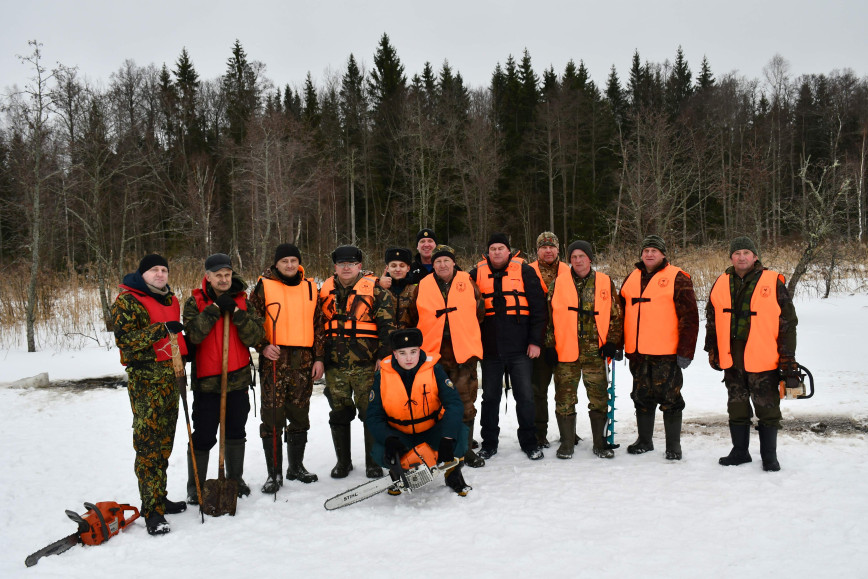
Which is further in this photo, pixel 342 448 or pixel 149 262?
pixel 342 448

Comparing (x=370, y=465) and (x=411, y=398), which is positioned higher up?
(x=411, y=398)

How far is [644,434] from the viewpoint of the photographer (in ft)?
16.7

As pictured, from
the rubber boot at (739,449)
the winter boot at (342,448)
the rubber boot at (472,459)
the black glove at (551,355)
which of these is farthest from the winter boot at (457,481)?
the rubber boot at (739,449)

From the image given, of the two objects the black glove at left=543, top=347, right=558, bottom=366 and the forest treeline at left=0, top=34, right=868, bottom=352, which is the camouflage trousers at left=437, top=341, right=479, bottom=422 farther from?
the forest treeline at left=0, top=34, right=868, bottom=352

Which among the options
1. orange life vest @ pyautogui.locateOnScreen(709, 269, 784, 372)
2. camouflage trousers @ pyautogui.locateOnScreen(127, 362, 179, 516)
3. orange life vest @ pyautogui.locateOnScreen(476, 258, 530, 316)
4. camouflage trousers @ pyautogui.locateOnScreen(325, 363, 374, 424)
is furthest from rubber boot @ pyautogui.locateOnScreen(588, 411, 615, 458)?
camouflage trousers @ pyautogui.locateOnScreen(127, 362, 179, 516)

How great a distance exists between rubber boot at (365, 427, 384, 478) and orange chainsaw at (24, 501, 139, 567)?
188 cm

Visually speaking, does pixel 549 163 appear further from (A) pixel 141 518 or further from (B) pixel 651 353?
(A) pixel 141 518

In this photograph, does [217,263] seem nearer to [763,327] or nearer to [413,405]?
[413,405]

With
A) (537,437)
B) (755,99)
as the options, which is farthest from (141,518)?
(755,99)

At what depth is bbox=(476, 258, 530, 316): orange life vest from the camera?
4.97 meters

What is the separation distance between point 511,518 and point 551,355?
1.81m

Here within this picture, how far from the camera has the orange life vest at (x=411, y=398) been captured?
13.6 ft

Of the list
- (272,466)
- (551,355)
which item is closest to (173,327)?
(272,466)

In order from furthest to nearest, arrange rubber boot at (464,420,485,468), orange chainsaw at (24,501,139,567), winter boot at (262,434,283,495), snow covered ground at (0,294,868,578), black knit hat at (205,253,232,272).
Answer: rubber boot at (464,420,485,468)
winter boot at (262,434,283,495)
black knit hat at (205,253,232,272)
orange chainsaw at (24,501,139,567)
snow covered ground at (0,294,868,578)
